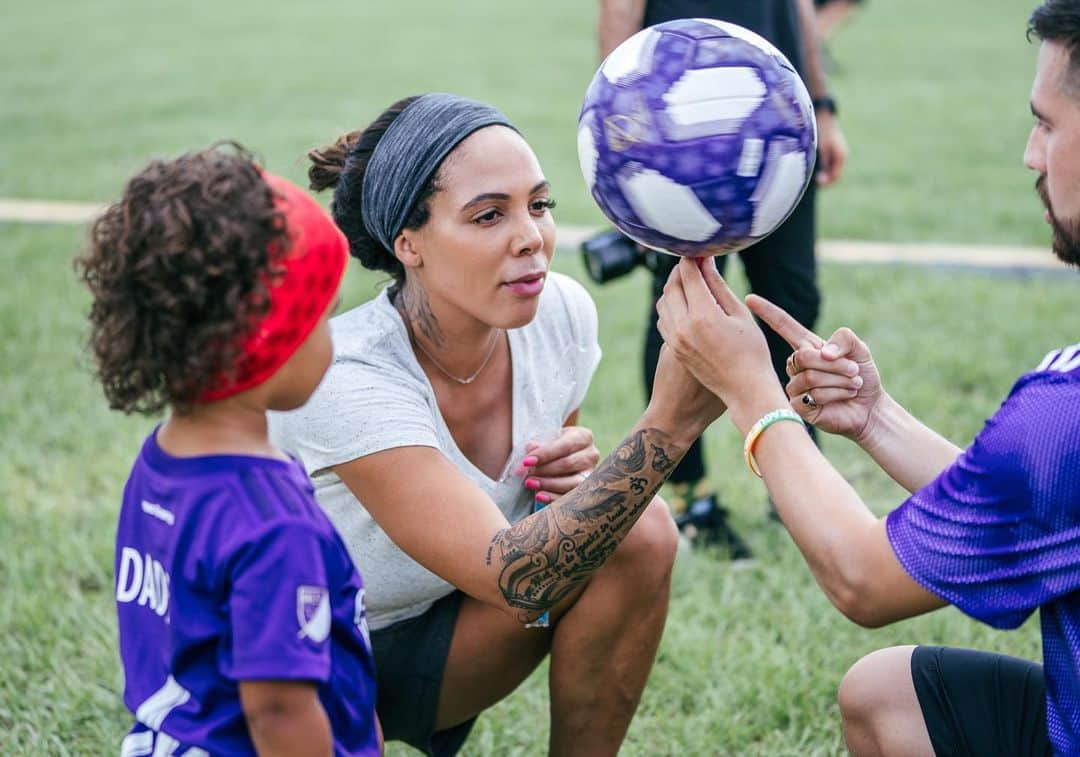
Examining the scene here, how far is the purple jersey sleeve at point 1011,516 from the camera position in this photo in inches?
72.7

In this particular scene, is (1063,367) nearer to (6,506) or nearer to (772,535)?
(772,535)

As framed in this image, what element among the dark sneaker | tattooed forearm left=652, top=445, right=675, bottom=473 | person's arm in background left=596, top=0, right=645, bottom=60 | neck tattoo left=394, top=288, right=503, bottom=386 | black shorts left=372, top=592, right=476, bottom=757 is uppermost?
person's arm in background left=596, top=0, right=645, bottom=60

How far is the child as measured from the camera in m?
1.88

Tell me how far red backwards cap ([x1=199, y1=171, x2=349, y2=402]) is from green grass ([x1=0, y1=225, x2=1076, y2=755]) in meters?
1.62

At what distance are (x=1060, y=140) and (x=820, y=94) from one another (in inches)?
99.4

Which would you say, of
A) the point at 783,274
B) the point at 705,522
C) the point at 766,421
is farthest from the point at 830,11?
the point at 766,421

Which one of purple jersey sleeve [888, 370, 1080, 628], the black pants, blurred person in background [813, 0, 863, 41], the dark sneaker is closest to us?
purple jersey sleeve [888, 370, 1080, 628]

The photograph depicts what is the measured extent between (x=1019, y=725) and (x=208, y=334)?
5.19 feet

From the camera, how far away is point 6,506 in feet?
14.7

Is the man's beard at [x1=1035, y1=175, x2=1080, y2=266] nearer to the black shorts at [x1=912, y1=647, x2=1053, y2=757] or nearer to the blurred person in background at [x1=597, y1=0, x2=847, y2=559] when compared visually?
the black shorts at [x1=912, y1=647, x2=1053, y2=757]

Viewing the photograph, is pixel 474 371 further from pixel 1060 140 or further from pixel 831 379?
pixel 1060 140

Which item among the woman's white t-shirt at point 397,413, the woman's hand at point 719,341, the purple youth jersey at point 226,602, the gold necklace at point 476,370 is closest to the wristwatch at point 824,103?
the woman's white t-shirt at point 397,413

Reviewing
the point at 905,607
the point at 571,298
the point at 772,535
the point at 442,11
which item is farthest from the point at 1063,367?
the point at 442,11

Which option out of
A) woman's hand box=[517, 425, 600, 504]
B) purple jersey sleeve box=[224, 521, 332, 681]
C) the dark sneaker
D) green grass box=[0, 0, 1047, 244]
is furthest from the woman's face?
green grass box=[0, 0, 1047, 244]
